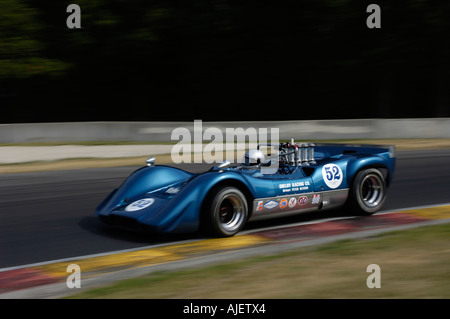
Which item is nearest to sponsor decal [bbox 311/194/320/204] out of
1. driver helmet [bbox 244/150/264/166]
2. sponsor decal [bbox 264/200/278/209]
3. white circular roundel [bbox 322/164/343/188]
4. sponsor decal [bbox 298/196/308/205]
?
sponsor decal [bbox 298/196/308/205]

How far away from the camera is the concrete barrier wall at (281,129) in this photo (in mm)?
16344

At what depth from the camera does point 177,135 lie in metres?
16.5

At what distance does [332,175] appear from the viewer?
6770 millimetres

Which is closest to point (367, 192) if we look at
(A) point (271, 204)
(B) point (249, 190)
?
(A) point (271, 204)

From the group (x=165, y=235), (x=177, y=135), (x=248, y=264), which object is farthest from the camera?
(x=177, y=135)

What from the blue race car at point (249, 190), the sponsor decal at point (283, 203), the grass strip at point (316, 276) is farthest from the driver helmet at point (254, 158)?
the grass strip at point (316, 276)

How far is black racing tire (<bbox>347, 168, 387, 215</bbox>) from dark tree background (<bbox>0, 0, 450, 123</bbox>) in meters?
13.9

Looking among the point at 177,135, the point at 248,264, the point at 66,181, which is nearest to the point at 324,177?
the point at 248,264

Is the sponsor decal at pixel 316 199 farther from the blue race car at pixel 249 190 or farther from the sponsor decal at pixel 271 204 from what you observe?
the sponsor decal at pixel 271 204

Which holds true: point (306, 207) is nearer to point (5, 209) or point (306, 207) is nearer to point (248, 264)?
point (248, 264)

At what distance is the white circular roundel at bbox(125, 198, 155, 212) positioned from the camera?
591 centimetres

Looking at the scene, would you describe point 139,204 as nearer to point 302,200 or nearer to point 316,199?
point 302,200

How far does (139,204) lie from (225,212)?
886mm
